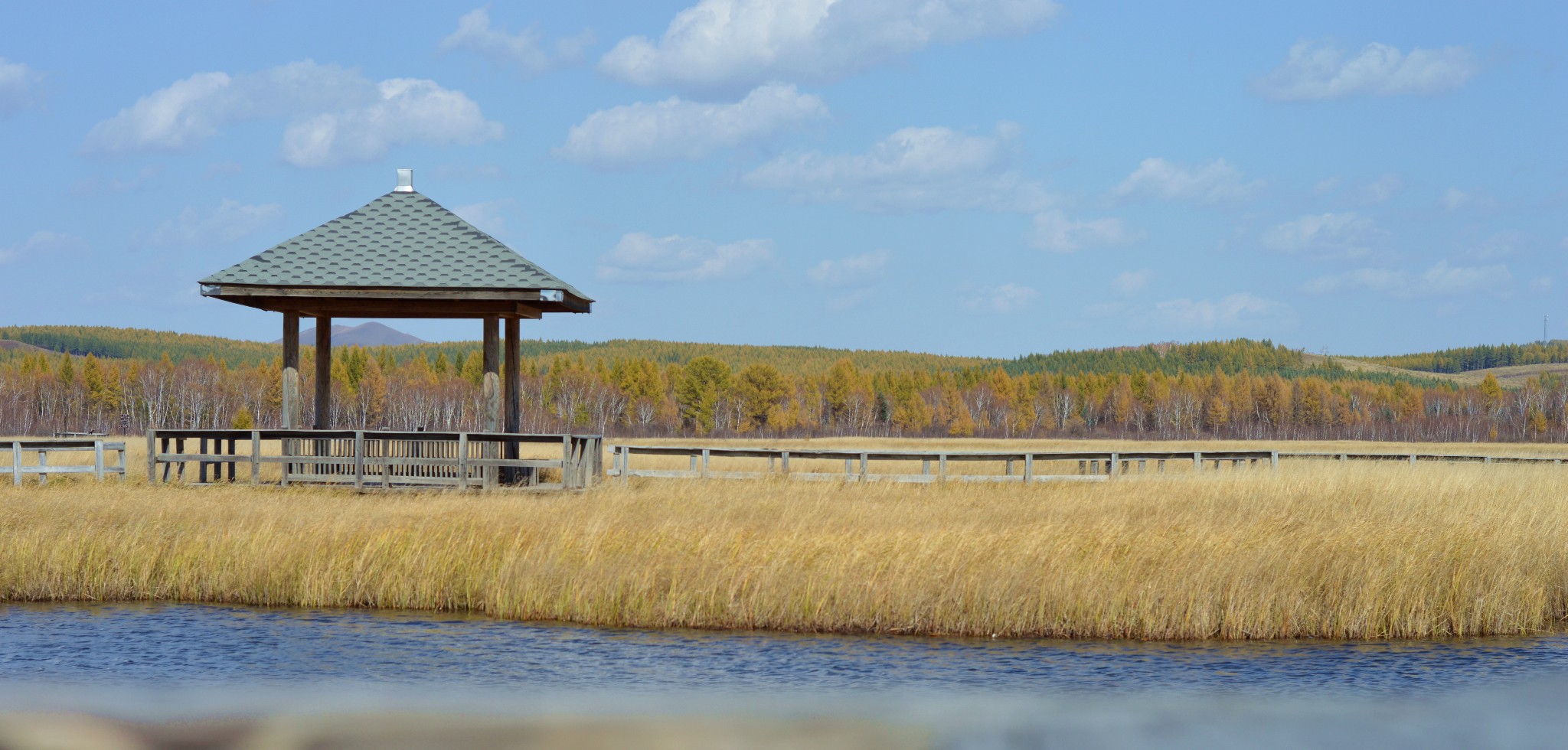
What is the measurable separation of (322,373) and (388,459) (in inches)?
117

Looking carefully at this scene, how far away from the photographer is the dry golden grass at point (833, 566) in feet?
44.5

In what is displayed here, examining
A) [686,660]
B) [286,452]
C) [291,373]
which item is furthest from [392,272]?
[686,660]

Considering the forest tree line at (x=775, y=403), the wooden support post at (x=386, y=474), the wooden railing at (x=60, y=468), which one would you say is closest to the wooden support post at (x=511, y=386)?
the wooden support post at (x=386, y=474)

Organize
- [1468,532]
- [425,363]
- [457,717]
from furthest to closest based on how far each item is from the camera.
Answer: [425,363], [1468,532], [457,717]

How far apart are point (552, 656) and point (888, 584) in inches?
134

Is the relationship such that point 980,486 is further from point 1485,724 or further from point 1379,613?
point 1485,724

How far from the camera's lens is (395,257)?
23.7 metres

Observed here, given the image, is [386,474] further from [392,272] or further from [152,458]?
[152,458]

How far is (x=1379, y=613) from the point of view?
44.7 feet

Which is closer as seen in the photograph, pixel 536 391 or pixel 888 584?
pixel 888 584

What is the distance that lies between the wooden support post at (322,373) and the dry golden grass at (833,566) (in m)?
5.48

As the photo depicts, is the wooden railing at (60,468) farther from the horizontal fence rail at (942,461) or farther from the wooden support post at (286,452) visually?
the horizontal fence rail at (942,461)

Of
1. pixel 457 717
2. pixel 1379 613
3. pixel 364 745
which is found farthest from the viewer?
pixel 1379 613

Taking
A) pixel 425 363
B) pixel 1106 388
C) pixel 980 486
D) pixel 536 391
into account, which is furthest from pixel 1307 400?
pixel 980 486
